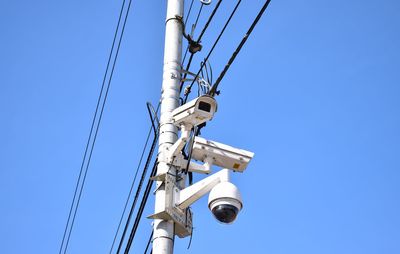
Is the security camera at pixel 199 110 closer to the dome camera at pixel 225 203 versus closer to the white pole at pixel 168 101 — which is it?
the white pole at pixel 168 101

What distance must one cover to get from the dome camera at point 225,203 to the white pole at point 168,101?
472 mm

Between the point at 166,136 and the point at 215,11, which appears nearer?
the point at 166,136

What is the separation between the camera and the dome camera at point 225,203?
4352 millimetres

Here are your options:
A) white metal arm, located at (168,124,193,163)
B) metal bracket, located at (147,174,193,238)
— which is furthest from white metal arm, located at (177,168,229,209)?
white metal arm, located at (168,124,193,163)

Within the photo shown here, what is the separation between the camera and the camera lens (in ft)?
14.3

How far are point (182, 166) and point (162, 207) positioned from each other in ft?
1.65

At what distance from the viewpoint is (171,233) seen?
4.68m

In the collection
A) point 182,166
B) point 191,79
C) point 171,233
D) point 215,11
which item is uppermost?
point 215,11

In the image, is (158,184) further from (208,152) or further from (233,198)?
(233,198)

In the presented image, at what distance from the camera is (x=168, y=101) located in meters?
5.47

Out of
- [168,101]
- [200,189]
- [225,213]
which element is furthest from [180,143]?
[225,213]

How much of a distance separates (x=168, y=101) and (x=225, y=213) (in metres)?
1.50

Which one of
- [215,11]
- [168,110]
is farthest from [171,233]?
[215,11]

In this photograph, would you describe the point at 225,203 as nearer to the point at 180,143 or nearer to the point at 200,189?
the point at 200,189
